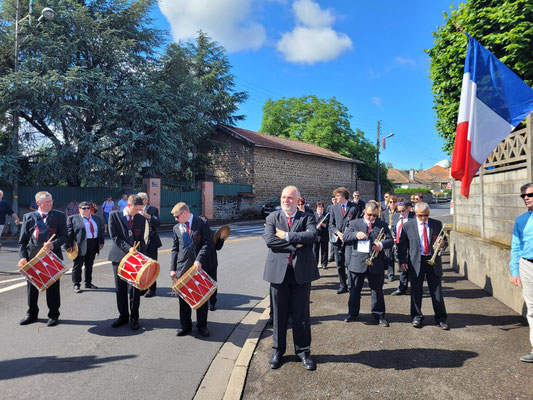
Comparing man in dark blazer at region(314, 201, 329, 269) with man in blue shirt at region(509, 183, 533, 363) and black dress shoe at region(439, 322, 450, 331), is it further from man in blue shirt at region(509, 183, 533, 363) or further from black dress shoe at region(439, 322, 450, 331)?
man in blue shirt at region(509, 183, 533, 363)

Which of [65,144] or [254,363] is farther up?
[65,144]

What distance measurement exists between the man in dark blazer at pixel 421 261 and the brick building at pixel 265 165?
77.9ft

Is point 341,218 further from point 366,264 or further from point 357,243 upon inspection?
point 366,264

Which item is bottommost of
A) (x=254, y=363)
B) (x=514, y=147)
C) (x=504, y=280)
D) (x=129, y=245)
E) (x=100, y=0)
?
(x=254, y=363)

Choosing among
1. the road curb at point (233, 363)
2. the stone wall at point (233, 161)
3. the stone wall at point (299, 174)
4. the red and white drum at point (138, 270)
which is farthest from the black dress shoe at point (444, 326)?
the stone wall at point (233, 161)

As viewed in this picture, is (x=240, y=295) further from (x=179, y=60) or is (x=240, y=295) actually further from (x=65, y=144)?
(x=179, y=60)

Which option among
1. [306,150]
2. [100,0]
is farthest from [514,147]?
[306,150]

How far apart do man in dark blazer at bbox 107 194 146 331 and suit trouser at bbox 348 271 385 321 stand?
3.14 metres

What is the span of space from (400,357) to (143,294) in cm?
462

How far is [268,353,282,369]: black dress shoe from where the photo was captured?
3.84m

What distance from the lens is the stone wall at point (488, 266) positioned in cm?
555

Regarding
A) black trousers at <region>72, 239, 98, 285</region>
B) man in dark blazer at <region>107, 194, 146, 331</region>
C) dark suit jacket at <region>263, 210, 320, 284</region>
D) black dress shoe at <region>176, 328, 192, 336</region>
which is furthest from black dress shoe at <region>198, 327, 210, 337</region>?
black trousers at <region>72, 239, 98, 285</region>

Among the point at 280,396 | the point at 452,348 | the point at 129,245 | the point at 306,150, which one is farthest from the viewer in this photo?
the point at 306,150

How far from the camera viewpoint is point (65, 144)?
1738 cm
